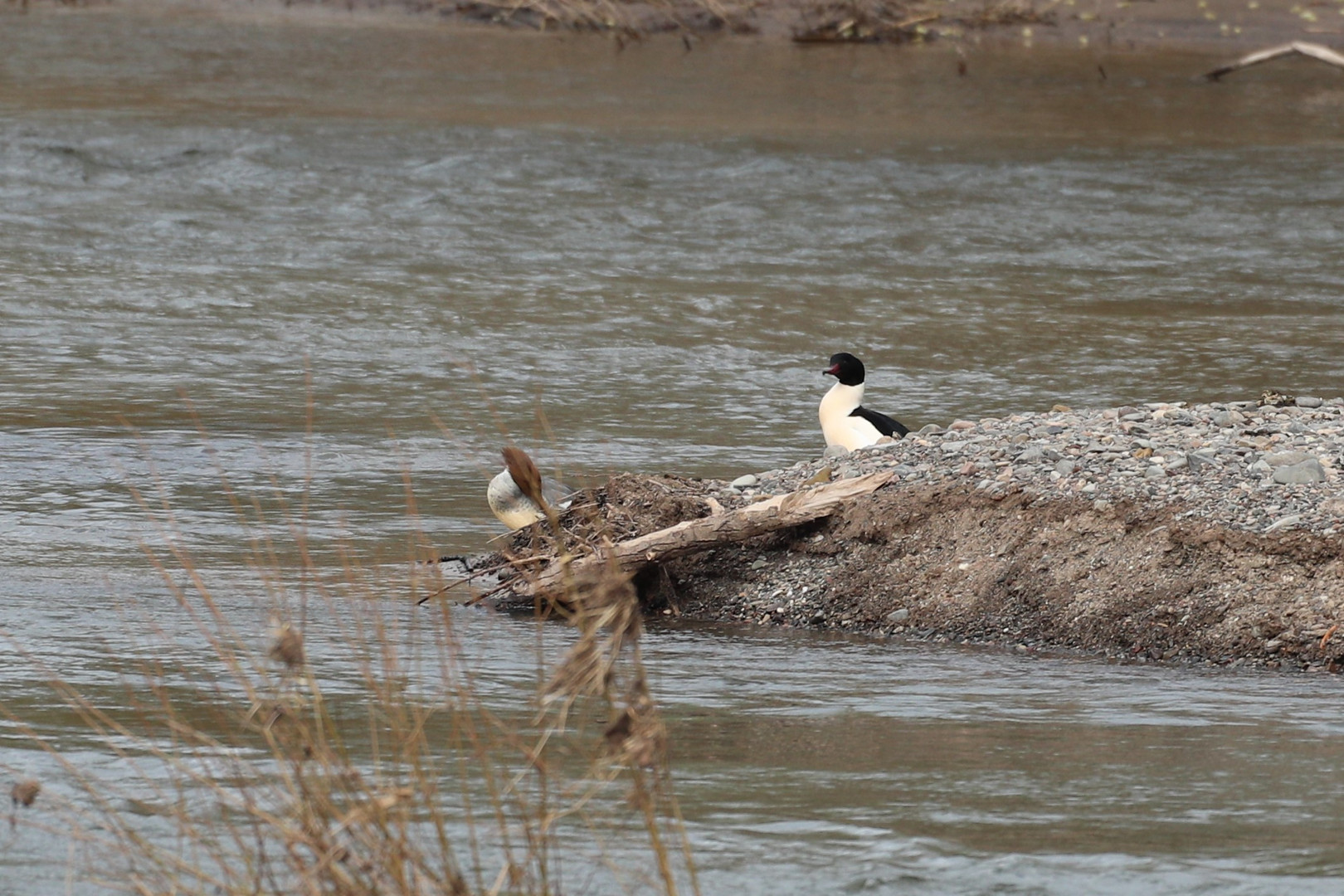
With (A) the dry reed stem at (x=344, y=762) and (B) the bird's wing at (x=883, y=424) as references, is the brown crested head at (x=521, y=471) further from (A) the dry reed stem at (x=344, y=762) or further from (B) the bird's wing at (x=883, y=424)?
(B) the bird's wing at (x=883, y=424)

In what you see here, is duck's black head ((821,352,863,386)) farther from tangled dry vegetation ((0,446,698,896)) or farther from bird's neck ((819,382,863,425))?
tangled dry vegetation ((0,446,698,896))

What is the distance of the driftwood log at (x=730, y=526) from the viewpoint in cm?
799

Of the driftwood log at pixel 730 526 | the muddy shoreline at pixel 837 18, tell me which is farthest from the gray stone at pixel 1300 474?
the muddy shoreline at pixel 837 18

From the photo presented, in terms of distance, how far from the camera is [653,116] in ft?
78.0

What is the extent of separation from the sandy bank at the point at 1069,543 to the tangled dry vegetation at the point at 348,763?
0.84m

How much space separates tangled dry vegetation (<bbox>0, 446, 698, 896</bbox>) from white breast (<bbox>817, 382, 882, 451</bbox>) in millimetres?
2632

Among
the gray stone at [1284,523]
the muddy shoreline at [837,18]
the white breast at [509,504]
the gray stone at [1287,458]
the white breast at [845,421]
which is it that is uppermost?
the muddy shoreline at [837,18]

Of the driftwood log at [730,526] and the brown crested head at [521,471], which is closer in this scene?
the brown crested head at [521,471]

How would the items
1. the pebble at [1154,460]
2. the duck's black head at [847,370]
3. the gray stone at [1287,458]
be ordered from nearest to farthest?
the pebble at [1154,460] < the gray stone at [1287,458] < the duck's black head at [847,370]

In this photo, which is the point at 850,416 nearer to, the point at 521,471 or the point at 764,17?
the point at 521,471

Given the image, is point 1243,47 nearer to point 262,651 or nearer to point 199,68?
point 199,68

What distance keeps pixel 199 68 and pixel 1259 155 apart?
44.1 feet

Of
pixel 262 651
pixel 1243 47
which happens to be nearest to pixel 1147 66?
pixel 1243 47

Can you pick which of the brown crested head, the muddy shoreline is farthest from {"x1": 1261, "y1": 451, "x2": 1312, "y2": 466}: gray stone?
the muddy shoreline
